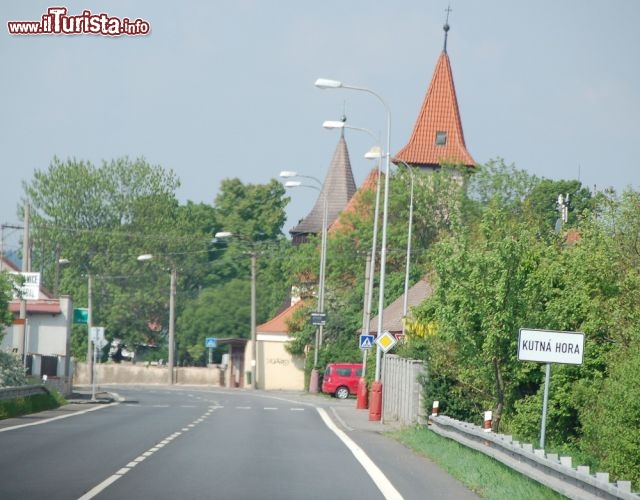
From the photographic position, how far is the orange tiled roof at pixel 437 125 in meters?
96.8

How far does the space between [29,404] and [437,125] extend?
208 ft

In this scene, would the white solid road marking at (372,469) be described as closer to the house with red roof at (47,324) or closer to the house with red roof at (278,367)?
the house with red roof at (47,324)

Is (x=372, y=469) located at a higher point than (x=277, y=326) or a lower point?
lower

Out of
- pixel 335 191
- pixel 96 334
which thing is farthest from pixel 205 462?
pixel 335 191

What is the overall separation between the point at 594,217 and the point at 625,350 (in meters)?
7.93

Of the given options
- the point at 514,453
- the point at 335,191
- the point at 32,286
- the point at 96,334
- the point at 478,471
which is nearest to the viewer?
the point at 514,453

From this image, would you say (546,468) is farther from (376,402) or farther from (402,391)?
(376,402)

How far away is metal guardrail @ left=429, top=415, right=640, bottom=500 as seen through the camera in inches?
505

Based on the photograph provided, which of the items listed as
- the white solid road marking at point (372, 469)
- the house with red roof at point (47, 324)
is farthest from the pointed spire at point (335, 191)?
the white solid road marking at point (372, 469)

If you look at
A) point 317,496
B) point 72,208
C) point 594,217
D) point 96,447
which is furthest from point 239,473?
point 72,208

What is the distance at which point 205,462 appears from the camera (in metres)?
20.7

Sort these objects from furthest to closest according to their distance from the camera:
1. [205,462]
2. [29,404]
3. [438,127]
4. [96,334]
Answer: [438,127] < [96,334] < [29,404] < [205,462]

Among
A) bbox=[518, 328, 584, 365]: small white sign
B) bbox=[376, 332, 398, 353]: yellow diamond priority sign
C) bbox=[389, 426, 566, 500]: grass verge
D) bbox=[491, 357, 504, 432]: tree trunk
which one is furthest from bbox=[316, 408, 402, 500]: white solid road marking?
bbox=[376, 332, 398, 353]: yellow diamond priority sign

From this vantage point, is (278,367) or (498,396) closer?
(498,396)
